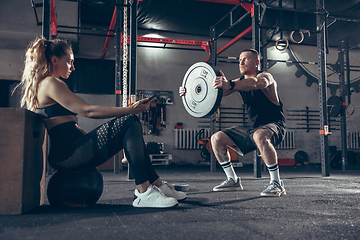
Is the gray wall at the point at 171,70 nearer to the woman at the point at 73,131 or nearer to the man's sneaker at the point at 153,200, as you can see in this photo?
the woman at the point at 73,131

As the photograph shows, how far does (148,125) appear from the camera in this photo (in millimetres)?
7285

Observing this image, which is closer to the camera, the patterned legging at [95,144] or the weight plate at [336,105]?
the patterned legging at [95,144]

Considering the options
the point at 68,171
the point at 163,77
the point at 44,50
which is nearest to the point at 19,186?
the point at 68,171

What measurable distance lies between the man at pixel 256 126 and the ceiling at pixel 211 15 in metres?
2.93

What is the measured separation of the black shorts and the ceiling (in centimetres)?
312

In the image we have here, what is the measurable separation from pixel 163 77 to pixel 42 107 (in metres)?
6.11

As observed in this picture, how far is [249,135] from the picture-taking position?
2.43 m

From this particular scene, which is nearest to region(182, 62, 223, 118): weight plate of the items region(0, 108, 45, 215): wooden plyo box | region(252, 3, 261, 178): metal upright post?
region(0, 108, 45, 215): wooden plyo box

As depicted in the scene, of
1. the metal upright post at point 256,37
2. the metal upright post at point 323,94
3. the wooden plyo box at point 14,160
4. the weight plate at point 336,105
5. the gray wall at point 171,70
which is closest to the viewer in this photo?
the wooden plyo box at point 14,160

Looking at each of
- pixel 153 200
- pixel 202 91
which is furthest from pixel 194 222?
pixel 202 91

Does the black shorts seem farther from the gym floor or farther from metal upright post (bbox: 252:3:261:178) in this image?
metal upright post (bbox: 252:3:261:178)

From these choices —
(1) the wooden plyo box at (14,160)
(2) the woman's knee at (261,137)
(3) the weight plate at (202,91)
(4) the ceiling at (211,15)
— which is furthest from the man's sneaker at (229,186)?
(4) the ceiling at (211,15)

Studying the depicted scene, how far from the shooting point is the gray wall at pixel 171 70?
5164mm

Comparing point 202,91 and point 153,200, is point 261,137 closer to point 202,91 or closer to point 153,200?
point 202,91
